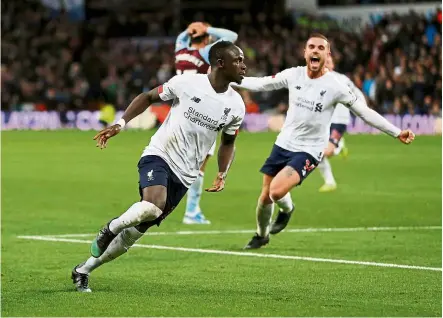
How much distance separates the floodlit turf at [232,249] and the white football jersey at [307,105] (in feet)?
3.99

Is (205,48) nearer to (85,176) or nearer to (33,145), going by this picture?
(85,176)

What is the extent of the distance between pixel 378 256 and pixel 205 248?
Result: 201 centimetres

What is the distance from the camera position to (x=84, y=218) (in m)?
17.0

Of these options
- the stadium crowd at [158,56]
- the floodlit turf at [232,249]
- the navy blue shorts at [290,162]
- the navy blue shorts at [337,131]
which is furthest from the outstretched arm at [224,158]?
the stadium crowd at [158,56]

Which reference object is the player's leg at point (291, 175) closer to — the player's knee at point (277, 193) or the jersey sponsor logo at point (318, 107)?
the player's knee at point (277, 193)

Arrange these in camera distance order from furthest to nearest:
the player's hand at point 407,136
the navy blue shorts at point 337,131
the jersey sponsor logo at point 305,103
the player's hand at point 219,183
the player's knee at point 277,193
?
the navy blue shorts at point 337,131 → the jersey sponsor logo at point 305,103 → the player's knee at point 277,193 → the player's hand at point 407,136 → the player's hand at point 219,183

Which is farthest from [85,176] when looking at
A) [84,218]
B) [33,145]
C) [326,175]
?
Answer: [33,145]

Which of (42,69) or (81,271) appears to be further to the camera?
(42,69)

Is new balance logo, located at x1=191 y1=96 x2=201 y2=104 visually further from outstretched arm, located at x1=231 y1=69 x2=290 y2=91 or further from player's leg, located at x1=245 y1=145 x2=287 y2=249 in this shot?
player's leg, located at x1=245 y1=145 x2=287 y2=249

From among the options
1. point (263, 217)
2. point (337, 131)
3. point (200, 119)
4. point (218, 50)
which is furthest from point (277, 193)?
point (337, 131)

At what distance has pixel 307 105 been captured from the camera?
1384 centimetres

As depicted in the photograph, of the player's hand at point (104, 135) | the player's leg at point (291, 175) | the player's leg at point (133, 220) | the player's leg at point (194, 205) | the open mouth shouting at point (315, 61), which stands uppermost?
the open mouth shouting at point (315, 61)

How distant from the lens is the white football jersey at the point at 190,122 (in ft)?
34.8

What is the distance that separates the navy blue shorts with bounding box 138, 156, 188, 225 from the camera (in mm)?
10336
